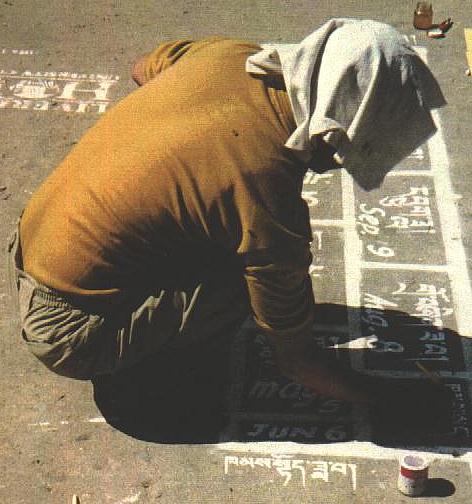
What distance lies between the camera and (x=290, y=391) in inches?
161

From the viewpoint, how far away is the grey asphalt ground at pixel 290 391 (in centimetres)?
374

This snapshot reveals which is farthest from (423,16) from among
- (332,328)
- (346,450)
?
(346,450)

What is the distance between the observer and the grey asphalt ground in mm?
3744

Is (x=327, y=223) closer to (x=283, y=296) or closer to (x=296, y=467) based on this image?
(x=296, y=467)

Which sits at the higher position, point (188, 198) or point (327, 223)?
point (188, 198)

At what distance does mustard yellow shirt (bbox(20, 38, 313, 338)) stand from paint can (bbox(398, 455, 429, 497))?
67 cm

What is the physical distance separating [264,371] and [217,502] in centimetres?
70

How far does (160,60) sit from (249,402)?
1.45m

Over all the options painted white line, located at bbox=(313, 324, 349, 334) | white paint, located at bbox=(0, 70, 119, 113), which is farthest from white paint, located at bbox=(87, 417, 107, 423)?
white paint, located at bbox=(0, 70, 119, 113)

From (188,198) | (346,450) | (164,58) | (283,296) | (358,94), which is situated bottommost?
(346,450)

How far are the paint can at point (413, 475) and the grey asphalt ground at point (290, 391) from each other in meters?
0.06

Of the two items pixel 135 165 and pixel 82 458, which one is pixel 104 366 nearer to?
pixel 82 458

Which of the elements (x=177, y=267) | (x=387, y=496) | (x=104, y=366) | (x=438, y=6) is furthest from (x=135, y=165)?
(x=438, y=6)

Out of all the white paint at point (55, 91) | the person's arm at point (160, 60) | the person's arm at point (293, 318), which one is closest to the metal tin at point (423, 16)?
the white paint at point (55, 91)
